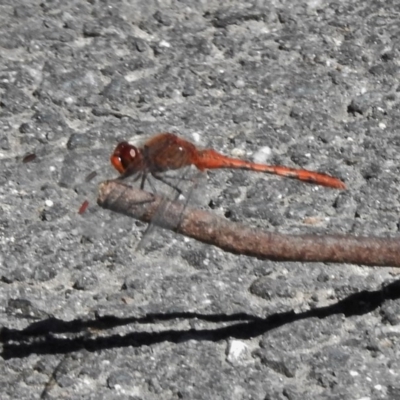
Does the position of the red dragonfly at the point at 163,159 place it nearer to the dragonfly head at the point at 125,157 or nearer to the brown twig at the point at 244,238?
the dragonfly head at the point at 125,157

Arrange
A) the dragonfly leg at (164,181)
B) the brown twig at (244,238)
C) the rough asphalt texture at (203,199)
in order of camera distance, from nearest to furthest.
A: 1. the brown twig at (244,238)
2. the rough asphalt texture at (203,199)
3. the dragonfly leg at (164,181)

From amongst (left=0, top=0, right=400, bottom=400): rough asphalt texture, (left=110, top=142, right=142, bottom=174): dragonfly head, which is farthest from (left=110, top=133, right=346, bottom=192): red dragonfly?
(left=0, top=0, right=400, bottom=400): rough asphalt texture

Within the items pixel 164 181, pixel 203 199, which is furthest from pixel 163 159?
pixel 203 199

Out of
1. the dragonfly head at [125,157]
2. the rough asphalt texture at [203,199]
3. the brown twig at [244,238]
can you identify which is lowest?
the rough asphalt texture at [203,199]

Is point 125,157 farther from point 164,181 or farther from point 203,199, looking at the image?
point 203,199

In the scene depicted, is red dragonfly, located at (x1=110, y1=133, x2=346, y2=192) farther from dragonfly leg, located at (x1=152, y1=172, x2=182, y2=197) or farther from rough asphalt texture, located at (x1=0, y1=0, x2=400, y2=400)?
rough asphalt texture, located at (x1=0, y1=0, x2=400, y2=400)

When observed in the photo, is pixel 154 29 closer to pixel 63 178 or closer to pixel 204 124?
pixel 204 124

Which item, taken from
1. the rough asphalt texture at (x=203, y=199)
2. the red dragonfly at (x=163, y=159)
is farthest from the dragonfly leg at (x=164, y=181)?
the rough asphalt texture at (x=203, y=199)
